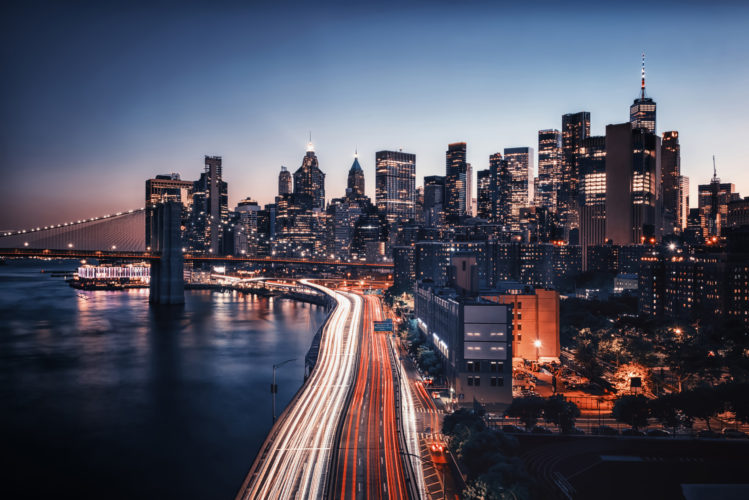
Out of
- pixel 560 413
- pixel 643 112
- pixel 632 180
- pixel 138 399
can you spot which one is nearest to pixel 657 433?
pixel 560 413

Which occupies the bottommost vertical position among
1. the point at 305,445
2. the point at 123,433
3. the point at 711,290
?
the point at 123,433

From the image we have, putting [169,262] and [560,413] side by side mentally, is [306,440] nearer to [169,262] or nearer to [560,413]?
[560,413]

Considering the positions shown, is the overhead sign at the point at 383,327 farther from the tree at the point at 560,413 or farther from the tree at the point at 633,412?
the tree at the point at 633,412

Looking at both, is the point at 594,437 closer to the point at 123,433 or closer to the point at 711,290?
the point at 123,433

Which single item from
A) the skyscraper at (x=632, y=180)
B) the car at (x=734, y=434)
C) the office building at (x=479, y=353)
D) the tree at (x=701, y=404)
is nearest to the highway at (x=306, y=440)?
the office building at (x=479, y=353)

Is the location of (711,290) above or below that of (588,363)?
above

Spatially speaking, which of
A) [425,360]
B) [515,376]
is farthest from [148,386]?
[515,376]
